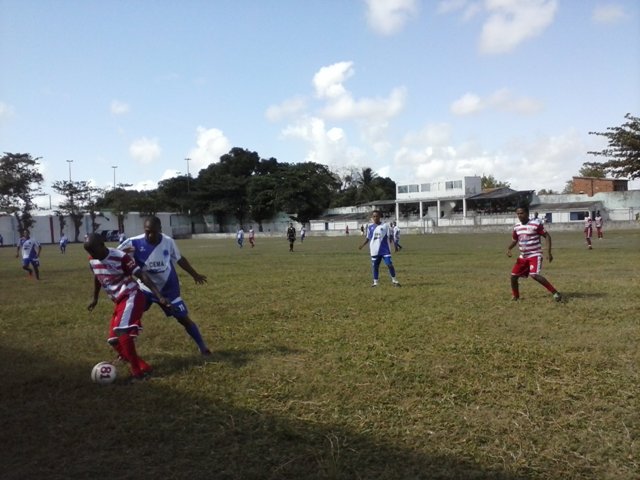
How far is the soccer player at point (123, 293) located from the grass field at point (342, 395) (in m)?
0.39

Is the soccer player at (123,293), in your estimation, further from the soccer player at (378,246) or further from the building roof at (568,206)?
the building roof at (568,206)

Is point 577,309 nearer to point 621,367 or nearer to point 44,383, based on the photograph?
point 621,367

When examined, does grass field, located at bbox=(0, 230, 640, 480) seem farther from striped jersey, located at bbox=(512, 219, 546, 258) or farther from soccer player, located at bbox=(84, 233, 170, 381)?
striped jersey, located at bbox=(512, 219, 546, 258)

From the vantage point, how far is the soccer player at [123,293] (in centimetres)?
648

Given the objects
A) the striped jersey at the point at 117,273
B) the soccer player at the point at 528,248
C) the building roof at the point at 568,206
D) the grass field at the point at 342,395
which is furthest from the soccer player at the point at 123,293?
the building roof at the point at 568,206

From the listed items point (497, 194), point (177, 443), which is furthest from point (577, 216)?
point (177, 443)

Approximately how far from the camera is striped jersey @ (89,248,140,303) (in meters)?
6.64

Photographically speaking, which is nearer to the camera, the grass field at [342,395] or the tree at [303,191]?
the grass field at [342,395]

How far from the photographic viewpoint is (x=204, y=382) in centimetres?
625

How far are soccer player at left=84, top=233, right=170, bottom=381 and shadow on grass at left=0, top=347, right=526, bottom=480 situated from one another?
0.52 meters

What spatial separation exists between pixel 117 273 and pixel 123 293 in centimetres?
24

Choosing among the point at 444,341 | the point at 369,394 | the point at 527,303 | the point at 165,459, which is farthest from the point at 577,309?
the point at 165,459

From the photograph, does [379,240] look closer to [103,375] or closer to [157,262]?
[157,262]

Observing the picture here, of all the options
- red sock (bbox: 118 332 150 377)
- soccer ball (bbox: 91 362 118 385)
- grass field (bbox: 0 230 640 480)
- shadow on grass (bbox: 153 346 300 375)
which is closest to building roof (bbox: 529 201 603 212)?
grass field (bbox: 0 230 640 480)
